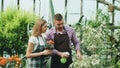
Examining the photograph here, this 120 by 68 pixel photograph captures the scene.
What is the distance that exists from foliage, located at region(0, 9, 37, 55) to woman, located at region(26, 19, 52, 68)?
481cm

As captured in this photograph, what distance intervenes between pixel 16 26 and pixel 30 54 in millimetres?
5051

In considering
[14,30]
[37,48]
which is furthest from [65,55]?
[14,30]

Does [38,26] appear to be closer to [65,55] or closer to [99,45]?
[65,55]

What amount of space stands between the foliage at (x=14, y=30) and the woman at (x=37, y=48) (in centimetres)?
481

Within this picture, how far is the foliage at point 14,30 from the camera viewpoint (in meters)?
10.5

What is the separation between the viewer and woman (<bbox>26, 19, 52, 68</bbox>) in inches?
218

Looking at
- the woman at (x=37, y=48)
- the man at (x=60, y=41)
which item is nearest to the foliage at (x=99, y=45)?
the man at (x=60, y=41)

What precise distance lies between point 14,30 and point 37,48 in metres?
5.05

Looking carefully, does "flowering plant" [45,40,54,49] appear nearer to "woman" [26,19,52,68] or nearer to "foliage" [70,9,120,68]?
"woman" [26,19,52,68]

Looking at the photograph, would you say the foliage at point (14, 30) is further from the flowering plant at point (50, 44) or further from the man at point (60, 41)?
the flowering plant at point (50, 44)

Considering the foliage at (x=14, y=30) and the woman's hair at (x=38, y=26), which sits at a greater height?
the woman's hair at (x=38, y=26)

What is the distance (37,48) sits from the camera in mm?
5609

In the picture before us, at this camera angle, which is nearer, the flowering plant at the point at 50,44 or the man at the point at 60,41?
the flowering plant at the point at 50,44

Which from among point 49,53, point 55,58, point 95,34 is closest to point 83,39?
point 95,34
